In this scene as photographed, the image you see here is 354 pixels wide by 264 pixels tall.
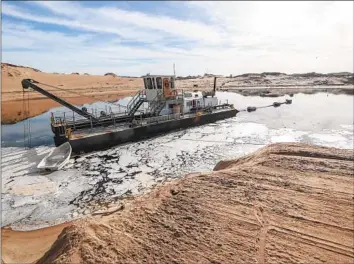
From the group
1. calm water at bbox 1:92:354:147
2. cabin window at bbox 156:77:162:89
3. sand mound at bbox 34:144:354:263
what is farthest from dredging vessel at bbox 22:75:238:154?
sand mound at bbox 34:144:354:263

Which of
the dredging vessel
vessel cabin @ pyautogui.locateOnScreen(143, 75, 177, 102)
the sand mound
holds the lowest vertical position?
the sand mound

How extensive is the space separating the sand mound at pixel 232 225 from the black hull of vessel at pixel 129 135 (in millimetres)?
12371

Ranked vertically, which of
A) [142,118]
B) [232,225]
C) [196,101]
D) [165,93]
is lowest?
[232,225]

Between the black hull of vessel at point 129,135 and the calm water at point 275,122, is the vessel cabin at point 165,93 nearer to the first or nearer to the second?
the black hull of vessel at point 129,135

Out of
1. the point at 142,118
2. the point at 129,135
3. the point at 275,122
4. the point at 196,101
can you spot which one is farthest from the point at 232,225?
the point at 196,101

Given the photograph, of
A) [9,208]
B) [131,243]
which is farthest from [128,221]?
[9,208]

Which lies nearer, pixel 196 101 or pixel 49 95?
pixel 49 95

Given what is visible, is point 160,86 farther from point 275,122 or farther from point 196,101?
point 275,122

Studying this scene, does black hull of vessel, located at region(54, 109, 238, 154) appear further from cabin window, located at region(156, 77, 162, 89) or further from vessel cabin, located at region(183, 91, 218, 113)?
cabin window, located at region(156, 77, 162, 89)

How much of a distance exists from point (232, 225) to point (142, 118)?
2080 cm

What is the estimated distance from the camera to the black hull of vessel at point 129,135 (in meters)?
19.8

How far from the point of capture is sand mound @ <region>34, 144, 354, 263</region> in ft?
18.8

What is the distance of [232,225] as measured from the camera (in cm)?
657

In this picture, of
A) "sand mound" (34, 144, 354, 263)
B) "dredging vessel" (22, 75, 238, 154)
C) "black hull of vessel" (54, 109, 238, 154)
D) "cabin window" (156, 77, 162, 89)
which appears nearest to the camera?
"sand mound" (34, 144, 354, 263)
